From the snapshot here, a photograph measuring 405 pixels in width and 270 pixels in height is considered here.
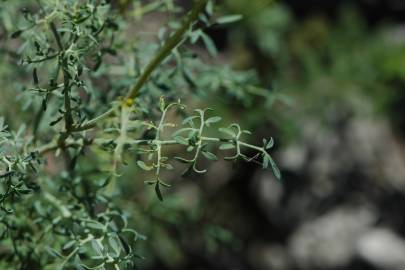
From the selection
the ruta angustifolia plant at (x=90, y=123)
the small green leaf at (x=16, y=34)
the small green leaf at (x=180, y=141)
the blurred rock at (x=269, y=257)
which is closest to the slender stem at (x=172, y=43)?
the ruta angustifolia plant at (x=90, y=123)

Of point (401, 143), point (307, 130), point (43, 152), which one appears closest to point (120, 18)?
point (43, 152)

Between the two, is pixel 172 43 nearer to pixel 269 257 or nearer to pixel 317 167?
pixel 317 167

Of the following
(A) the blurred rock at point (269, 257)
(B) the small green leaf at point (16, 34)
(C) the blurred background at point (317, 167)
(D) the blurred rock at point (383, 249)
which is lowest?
(A) the blurred rock at point (269, 257)

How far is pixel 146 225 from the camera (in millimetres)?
1672

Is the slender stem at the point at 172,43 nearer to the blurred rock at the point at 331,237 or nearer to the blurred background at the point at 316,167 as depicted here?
the blurred background at the point at 316,167

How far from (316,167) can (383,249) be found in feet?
1.62

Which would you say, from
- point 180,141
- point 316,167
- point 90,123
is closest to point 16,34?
point 90,123

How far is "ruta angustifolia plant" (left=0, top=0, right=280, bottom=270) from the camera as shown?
931 millimetres

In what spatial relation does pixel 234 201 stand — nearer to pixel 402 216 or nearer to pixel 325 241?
pixel 325 241

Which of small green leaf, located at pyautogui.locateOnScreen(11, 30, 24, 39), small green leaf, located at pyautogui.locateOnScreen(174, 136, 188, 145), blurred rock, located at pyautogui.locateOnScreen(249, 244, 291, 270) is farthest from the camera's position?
blurred rock, located at pyautogui.locateOnScreen(249, 244, 291, 270)

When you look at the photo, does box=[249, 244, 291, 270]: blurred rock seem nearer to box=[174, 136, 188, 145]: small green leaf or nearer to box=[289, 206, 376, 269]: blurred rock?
box=[289, 206, 376, 269]: blurred rock

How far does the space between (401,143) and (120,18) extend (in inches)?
99.6

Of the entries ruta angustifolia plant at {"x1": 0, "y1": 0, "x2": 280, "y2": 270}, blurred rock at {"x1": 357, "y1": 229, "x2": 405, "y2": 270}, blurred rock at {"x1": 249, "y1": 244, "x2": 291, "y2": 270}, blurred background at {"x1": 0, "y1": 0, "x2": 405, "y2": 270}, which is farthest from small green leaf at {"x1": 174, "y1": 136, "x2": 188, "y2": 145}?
blurred rock at {"x1": 249, "y1": 244, "x2": 291, "y2": 270}

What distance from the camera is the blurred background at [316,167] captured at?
131 inches
